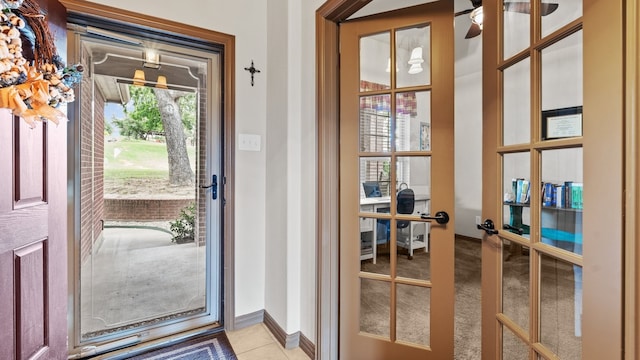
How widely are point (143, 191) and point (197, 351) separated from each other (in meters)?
1.16

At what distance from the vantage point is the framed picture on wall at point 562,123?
84 centimetres

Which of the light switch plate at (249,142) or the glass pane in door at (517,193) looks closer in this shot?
the glass pane in door at (517,193)

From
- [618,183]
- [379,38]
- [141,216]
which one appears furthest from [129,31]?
[618,183]

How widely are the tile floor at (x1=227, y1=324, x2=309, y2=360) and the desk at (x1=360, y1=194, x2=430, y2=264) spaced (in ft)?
2.74

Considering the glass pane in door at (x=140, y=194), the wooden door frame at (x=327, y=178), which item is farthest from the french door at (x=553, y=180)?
the glass pane in door at (x=140, y=194)

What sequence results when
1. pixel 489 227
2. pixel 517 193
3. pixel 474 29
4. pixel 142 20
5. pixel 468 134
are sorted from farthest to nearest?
pixel 468 134
pixel 474 29
pixel 142 20
pixel 489 227
pixel 517 193

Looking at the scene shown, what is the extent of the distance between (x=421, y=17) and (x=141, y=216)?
2.22 m

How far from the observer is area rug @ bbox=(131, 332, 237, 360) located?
5.88 ft

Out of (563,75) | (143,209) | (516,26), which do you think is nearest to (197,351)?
(143,209)

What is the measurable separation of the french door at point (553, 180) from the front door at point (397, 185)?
280 millimetres

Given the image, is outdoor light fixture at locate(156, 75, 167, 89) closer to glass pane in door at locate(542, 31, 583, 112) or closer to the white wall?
glass pane in door at locate(542, 31, 583, 112)

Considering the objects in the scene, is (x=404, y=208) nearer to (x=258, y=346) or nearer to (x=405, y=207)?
(x=405, y=207)

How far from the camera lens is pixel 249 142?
2.16 metres

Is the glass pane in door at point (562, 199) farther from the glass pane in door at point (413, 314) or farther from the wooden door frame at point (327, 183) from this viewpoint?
the wooden door frame at point (327, 183)
